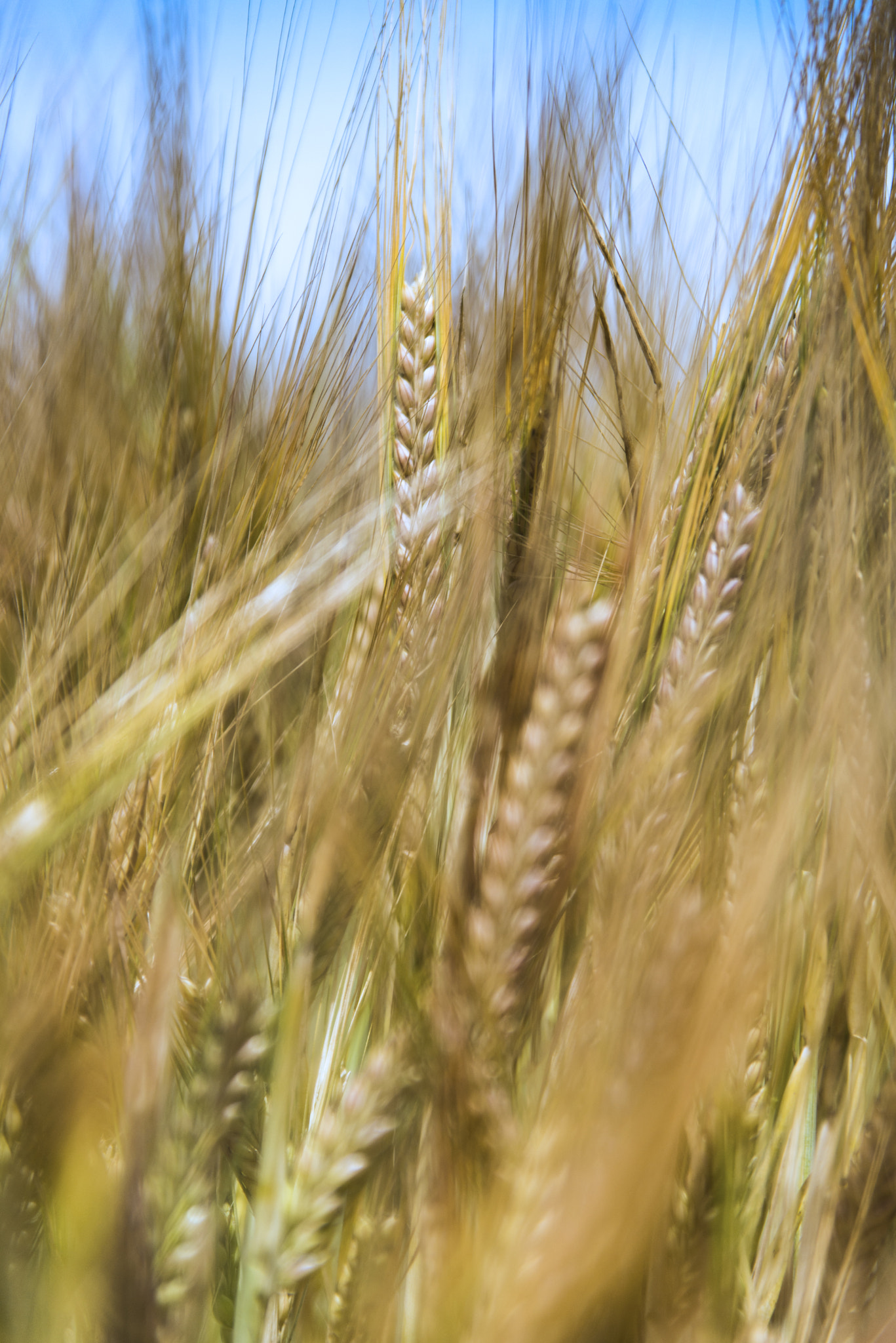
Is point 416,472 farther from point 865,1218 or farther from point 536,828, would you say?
point 865,1218

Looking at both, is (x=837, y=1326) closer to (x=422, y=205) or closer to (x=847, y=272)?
(x=847, y=272)

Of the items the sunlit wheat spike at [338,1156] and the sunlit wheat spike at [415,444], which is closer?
the sunlit wheat spike at [338,1156]

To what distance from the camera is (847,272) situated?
420 millimetres

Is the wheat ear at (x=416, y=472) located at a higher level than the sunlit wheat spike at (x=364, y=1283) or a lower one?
higher

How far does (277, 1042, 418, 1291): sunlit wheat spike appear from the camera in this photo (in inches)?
13.8

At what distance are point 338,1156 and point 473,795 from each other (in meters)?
0.17

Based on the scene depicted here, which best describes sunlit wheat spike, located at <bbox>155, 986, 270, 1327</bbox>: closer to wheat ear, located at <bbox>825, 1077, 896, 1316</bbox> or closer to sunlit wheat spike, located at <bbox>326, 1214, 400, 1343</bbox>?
sunlit wheat spike, located at <bbox>326, 1214, 400, 1343</bbox>

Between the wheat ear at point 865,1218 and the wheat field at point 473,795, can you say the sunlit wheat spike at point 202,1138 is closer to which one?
the wheat field at point 473,795

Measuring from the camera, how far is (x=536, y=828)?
0.32 m

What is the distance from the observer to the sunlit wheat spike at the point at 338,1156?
351 mm

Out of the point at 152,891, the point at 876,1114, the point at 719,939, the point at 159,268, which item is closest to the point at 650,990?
the point at 719,939

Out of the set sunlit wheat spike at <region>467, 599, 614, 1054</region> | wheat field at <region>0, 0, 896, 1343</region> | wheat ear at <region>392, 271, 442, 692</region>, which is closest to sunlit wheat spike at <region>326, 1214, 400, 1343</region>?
wheat field at <region>0, 0, 896, 1343</region>

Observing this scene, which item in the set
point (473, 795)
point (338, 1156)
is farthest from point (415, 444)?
point (338, 1156)

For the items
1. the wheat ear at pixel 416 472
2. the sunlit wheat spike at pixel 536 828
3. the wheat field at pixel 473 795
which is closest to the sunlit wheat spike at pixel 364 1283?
the wheat field at pixel 473 795
